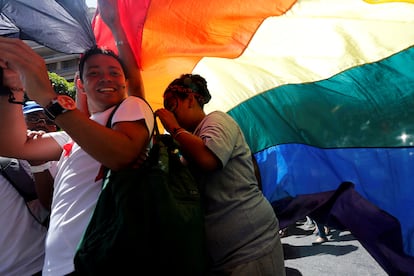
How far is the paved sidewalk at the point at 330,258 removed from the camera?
4586 millimetres

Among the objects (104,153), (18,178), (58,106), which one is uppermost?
(58,106)

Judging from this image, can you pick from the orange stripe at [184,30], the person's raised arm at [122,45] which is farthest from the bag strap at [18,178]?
the orange stripe at [184,30]

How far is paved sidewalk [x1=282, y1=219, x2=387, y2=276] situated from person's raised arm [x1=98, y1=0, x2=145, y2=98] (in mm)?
3871

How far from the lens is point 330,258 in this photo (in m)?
5.19

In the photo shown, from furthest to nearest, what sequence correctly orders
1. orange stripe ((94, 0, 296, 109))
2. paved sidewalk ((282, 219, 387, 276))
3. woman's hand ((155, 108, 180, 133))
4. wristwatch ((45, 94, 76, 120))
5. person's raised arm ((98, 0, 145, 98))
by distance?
paved sidewalk ((282, 219, 387, 276))
orange stripe ((94, 0, 296, 109))
person's raised arm ((98, 0, 145, 98))
woman's hand ((155, 108, 180, 133))
wristwatch ((45, 94, 76, 120))

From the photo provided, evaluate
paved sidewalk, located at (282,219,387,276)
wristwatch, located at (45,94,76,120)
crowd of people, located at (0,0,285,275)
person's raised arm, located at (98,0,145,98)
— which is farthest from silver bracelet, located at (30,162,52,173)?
paved sidewalk, located at (282,219,387,276)

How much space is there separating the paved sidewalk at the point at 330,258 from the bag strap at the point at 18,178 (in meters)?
3.84

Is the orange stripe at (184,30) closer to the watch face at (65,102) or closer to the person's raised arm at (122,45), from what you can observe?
the person's raised arm at (122,45)

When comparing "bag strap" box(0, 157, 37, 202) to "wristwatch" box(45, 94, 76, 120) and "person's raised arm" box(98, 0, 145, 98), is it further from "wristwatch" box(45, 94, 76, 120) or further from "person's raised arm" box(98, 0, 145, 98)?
"wristwatch" box(45, 94, 76, 120)

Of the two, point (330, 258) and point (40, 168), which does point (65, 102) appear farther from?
point (330, 258)

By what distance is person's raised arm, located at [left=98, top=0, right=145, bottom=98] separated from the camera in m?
1.68

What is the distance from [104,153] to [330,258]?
4.84 m

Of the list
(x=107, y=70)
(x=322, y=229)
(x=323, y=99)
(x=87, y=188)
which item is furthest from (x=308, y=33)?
(x=322, y=229)

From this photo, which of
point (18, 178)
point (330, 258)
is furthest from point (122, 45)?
point (330, 258)
